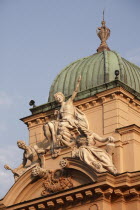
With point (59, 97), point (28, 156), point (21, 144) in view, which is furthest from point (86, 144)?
point (21, 144)

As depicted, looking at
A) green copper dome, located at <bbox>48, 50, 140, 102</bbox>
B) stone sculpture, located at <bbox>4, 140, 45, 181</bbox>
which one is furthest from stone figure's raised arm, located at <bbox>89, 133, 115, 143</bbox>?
green copper dome, located at <bbox>48, 50, 140, 102</bbox>

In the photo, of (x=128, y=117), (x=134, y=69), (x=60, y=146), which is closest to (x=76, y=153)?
(x=60, y=146)

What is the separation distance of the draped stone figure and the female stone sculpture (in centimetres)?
82

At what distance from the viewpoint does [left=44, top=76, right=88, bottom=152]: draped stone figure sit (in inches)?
1281

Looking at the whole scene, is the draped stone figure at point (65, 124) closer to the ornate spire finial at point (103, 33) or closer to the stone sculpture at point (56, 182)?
the stone sculpture at point (56, 182)

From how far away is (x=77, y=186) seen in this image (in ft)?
98.9

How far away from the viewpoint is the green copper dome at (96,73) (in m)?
34.5

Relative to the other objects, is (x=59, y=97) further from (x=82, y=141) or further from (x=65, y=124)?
(x=82, y=141)

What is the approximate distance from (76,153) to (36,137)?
446cm

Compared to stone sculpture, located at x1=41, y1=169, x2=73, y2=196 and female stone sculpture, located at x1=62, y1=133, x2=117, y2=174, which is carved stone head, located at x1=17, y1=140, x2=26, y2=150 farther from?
female stone sculpture, located at x1=62, y1=133, x2=117, y2=174

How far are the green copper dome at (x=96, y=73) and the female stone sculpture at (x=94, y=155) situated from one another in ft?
12.1

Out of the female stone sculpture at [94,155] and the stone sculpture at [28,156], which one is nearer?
the female stone sculpture at [94,155]

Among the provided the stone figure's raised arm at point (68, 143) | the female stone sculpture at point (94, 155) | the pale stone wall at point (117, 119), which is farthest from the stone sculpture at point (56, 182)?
the pale stone wall at point (117, 119)

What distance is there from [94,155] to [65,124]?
8.37 ft
